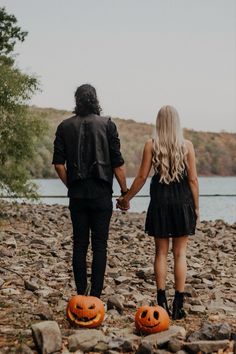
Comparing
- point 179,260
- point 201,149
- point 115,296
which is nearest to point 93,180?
point 179,260

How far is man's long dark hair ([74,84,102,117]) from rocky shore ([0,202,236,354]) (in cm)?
219

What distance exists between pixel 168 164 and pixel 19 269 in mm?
4162

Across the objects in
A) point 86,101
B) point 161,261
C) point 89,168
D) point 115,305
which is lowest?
point 115,305

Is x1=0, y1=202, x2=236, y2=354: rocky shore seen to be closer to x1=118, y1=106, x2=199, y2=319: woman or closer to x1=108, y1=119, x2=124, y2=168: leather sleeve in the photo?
x1=118, y1=106, x2=199, y2=319: woman

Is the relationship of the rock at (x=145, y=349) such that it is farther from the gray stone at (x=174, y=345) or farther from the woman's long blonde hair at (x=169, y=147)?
the woman's long blonde hair at (x=169, y=147)

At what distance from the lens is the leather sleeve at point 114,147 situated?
675 cm

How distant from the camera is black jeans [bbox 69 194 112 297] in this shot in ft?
22.1

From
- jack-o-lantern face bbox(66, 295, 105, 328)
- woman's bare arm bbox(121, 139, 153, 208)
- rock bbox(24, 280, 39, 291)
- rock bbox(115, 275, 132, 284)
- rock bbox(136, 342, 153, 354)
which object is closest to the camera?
rock bbox(136, 342, 153, 354)

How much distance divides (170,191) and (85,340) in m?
2.07

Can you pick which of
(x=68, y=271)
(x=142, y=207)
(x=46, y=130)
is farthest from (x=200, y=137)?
(x=68, y=271)

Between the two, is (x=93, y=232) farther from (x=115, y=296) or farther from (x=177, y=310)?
(x=177, y=310)

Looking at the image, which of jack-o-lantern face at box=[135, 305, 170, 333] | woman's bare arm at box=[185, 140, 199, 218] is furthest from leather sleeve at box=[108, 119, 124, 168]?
jack-o-lantern face at box=[135, 305, 170, 333]

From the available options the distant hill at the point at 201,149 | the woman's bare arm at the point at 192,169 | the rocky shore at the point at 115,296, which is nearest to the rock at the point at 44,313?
the rocky shore at the point at 115,296

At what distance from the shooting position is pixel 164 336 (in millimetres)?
5676
